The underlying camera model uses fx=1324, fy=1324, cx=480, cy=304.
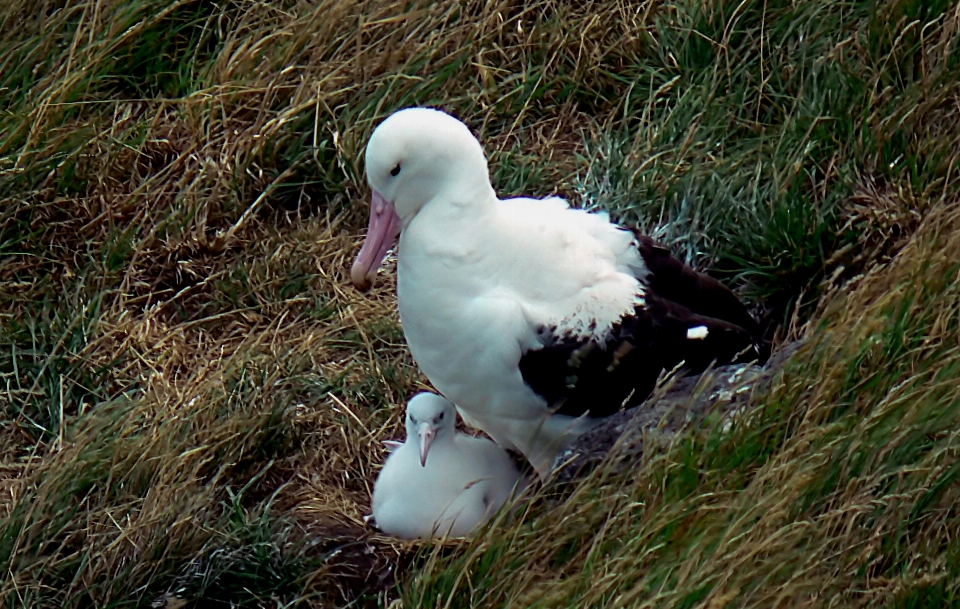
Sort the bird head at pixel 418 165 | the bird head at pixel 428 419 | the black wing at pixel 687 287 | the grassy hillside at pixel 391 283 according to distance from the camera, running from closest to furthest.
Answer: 1. the grassy hillside at pixel 391 283
2. the bird head at pixel 418 165
3. the bird head at pixel 428 419
4. the black wing at pixel 687 287

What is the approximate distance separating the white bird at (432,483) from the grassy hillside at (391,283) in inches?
3.8

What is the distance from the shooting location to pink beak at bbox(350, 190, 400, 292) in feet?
11.0

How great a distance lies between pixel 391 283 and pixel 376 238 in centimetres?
A: 97

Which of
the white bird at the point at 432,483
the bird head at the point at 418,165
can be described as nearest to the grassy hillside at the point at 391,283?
the white bird at the point at 432,483

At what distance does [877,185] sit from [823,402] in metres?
1.25

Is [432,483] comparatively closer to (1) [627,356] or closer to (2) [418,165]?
(1) [627,356]

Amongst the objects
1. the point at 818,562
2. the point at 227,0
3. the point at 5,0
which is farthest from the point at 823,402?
the point at 5,0

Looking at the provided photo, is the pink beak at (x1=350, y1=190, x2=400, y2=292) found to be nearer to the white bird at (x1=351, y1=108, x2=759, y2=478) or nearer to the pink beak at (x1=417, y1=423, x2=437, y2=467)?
the white bird at (x1=351, y1=108, x2=759, y2=478)

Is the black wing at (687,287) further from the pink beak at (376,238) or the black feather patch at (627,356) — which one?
the pink beak at (376,238)

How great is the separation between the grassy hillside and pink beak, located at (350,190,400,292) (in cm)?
55

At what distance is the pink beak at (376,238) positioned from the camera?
11.0 ft

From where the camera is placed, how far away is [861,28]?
13.9 feet

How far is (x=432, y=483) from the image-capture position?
138 inches

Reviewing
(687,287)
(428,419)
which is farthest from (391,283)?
(687,287)
